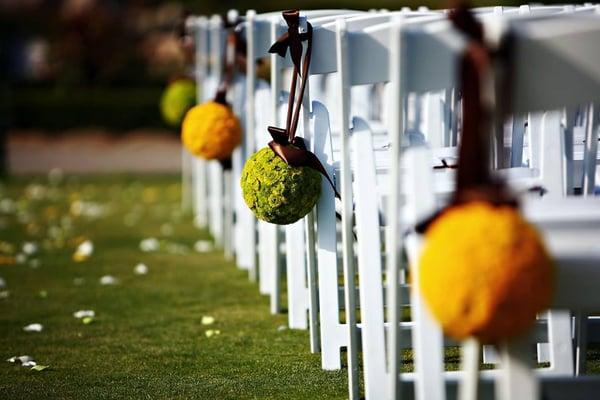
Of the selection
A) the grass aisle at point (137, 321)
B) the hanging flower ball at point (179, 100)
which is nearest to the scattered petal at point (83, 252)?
the grass aisle at point (137, 321)

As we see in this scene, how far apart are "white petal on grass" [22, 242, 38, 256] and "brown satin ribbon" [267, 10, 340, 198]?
4051 millimetres

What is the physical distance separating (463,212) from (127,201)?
8.69m

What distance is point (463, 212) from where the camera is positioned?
2.38 m

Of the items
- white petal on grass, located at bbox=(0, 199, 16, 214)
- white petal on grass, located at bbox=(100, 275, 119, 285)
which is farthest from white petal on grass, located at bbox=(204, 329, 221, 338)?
white petal on grass, located at bbox=(0, 199, 16, 214)

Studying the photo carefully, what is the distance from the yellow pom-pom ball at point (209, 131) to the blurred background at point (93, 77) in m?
2.72

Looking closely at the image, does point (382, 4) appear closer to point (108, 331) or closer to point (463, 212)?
point (108, 331)

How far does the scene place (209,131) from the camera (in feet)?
18.6

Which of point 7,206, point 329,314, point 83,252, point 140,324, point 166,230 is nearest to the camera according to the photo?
point 329,314

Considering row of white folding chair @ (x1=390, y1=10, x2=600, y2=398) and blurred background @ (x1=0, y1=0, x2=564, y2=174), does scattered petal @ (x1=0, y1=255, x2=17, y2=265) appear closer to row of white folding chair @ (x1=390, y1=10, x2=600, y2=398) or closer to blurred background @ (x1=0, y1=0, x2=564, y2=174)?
blurred background @ (x1=0, y1=0, x2=564, y2=174)

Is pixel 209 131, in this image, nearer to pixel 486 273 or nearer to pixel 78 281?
pixel 78 281

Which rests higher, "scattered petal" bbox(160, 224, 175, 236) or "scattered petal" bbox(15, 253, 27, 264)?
"scattered petal" bbox(15, 253, 27, 264)

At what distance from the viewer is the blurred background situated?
16.7 m

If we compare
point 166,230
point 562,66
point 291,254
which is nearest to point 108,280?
point 291,254

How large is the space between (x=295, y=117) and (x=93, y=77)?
858 inches
